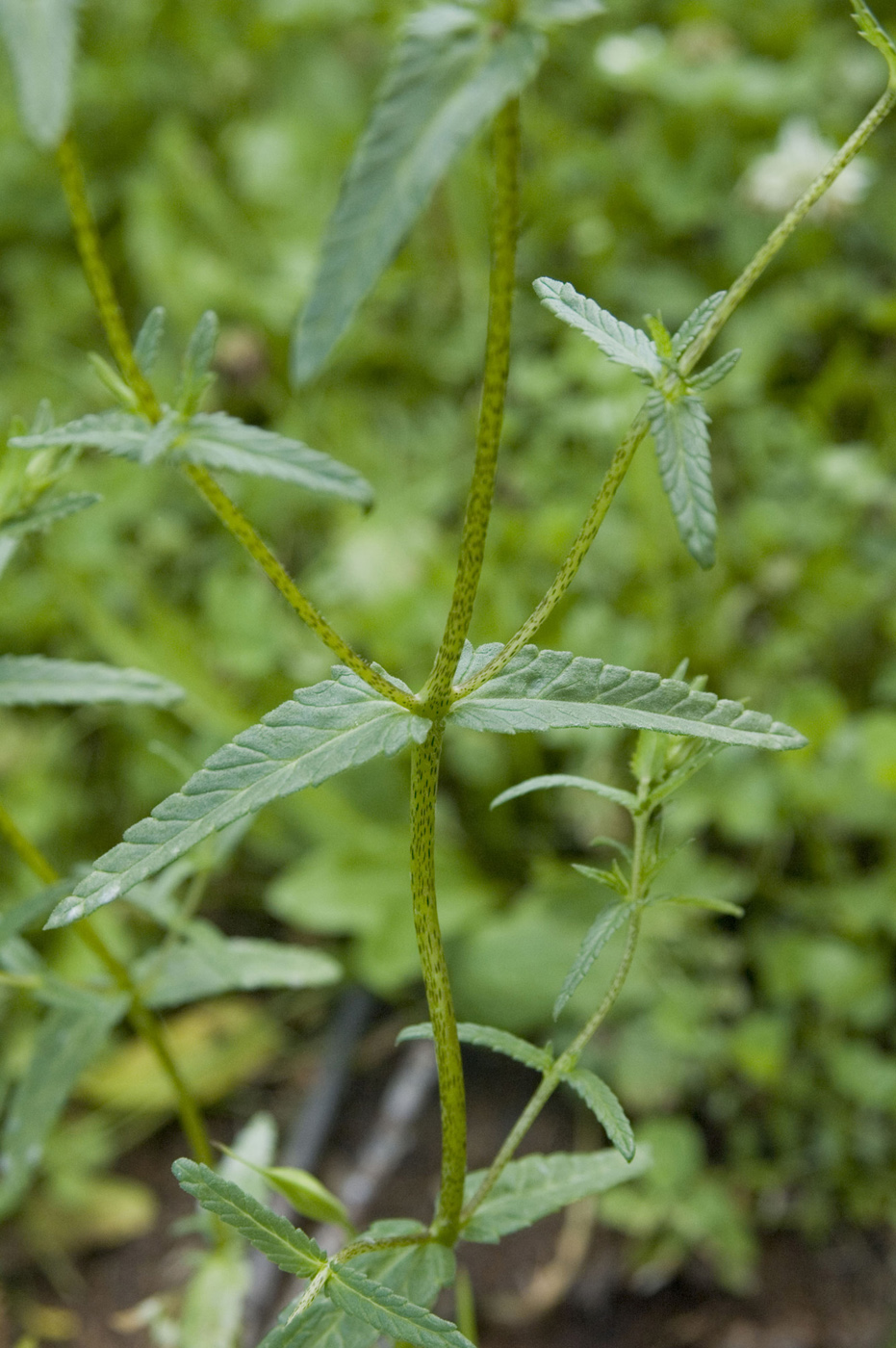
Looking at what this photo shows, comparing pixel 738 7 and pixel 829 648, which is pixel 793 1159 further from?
pixel 738 7

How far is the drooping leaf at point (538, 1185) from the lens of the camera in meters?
A: 0.69

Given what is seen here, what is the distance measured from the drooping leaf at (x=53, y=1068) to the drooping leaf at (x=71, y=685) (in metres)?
0.22

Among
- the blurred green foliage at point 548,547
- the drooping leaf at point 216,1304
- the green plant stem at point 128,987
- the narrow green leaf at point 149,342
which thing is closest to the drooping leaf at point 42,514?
the narrow green leaf at point 149,342

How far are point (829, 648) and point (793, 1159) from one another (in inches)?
27.4

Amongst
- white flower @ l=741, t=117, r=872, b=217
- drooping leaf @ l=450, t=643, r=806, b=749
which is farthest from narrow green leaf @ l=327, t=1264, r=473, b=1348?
white flower @ l=741, t=117, r=872, b=217

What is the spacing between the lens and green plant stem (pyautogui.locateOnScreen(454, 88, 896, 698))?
506 mm

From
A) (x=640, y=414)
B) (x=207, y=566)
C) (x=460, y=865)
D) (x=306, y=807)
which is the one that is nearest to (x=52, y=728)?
(x=207, y=566)

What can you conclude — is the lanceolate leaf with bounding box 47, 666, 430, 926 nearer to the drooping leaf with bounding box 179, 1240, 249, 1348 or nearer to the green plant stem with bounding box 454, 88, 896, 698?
the green plant stem with bounding box 454, 88, 896, 698

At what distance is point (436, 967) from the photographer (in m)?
0.59

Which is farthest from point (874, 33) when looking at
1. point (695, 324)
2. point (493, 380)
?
point (493, 380)

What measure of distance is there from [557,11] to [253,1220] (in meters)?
0.53

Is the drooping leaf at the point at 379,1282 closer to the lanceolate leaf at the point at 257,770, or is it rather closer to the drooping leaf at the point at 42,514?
the lanceolate leaf at the point at 257,770

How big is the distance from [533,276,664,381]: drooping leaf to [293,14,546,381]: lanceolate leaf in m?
0.15

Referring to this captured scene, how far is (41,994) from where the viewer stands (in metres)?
Answer: 0.81
